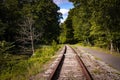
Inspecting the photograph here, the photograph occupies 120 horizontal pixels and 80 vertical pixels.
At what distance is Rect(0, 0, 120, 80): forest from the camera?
57.1 ft

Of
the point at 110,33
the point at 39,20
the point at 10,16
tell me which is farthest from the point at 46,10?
the point at 110,33

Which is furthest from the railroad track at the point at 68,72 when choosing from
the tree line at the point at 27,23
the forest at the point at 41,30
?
the tree line at the point at 27,23

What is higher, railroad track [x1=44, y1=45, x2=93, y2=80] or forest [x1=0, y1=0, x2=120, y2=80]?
forest [x1=0, y1=0, x2=120, y2=80]

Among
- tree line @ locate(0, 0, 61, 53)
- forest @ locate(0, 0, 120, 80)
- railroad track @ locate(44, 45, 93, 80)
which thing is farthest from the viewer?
tree line @ locate(0, 0, 61, 53)

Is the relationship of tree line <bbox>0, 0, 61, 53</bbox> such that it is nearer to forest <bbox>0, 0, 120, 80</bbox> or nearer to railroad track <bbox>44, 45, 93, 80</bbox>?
forest <bbox>0, 0, 120, 80</bbox>

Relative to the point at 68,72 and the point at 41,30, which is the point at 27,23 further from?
the point at 68,72

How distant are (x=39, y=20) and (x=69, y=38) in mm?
25805

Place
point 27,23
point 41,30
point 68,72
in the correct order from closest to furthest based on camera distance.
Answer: point 68,72
point 27,23
point 41,30

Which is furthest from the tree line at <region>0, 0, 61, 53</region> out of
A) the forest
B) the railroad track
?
the railroad track

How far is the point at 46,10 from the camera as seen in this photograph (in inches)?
2840

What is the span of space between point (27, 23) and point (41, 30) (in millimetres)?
22861

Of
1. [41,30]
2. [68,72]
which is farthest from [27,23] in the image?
[68,72]

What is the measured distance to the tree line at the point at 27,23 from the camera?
44.8 metres

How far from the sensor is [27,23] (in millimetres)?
43656
